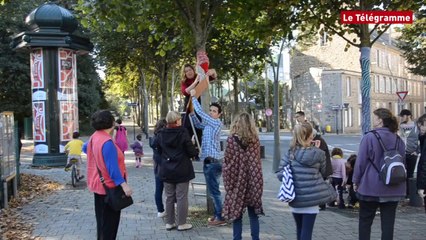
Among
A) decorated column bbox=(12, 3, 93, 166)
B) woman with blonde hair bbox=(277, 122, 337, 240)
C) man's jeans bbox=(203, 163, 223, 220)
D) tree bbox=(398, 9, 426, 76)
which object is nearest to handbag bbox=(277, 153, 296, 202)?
woman with blonde hair bbox=(277, 122, 337, 240)

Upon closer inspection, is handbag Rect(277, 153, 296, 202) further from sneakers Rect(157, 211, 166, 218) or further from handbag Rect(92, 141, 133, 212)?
sneakers Rect(157, 211, 166, 218)

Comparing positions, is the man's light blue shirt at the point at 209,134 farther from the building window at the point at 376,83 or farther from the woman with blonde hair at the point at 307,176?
the building window at the point at 376,83

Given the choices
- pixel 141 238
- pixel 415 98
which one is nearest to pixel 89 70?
pixel 141 238

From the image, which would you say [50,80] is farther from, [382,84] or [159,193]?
[382,84]

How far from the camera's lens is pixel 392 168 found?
198 inches

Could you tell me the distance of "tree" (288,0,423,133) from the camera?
334 inches

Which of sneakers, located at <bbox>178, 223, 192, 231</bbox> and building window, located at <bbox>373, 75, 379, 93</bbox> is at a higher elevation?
building window, located at <bbox>373, 75, 379, 93</bbox>

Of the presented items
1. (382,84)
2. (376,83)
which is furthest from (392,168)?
(382,84)

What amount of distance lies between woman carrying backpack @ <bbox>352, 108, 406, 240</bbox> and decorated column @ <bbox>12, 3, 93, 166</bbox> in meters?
13.4

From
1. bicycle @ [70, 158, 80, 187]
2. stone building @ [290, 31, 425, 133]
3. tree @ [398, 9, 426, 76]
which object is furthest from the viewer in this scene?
stone building @ [290, 31, 425, 133]

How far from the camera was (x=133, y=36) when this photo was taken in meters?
20.5

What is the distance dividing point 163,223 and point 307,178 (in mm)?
3261

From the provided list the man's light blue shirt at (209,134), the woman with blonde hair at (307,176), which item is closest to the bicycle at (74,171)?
the man's light blue shirt at (209,134)

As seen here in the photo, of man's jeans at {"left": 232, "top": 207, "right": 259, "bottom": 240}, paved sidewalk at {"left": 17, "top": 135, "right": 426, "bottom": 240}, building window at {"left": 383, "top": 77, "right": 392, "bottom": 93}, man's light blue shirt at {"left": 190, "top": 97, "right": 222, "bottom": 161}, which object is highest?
building window at {"left": 383, "top": 77, "right": 392, "bottom": 93}
